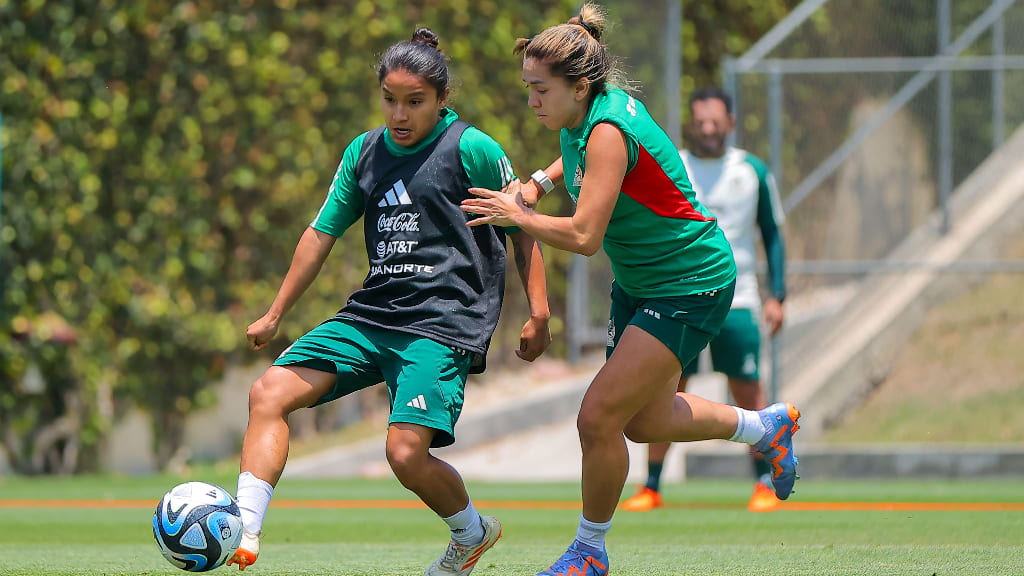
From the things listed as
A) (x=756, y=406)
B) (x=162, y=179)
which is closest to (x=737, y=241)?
(x=756, y=406)

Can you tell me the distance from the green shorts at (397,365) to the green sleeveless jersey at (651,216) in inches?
26.5

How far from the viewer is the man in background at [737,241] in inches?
306

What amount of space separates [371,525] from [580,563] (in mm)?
2721

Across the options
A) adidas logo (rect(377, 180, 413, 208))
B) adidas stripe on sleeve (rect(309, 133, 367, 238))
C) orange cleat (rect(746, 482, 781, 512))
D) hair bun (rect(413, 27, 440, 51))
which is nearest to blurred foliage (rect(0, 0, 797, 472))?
orange cleat (rect(746, 482, 781, 512))

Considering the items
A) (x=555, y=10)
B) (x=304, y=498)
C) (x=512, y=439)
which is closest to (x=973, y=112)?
(x=555, y=10)

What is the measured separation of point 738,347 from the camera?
7.76 m

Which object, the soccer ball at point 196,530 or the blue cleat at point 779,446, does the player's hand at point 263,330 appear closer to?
the soccer ball at point 196,530

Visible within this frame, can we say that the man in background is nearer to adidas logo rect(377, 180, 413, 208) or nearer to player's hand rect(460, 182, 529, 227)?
adidas logo rect(377, 180, 413, 208)

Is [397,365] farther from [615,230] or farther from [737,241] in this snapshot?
[737,241]

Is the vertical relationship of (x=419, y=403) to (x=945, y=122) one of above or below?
below

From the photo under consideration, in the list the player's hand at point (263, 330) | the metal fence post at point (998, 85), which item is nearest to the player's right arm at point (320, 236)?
the player's hand at point (263, 330)

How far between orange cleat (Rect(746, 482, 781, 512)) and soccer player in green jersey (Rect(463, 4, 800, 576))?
109 inches

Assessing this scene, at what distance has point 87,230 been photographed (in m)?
10.7

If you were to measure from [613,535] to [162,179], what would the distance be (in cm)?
572
